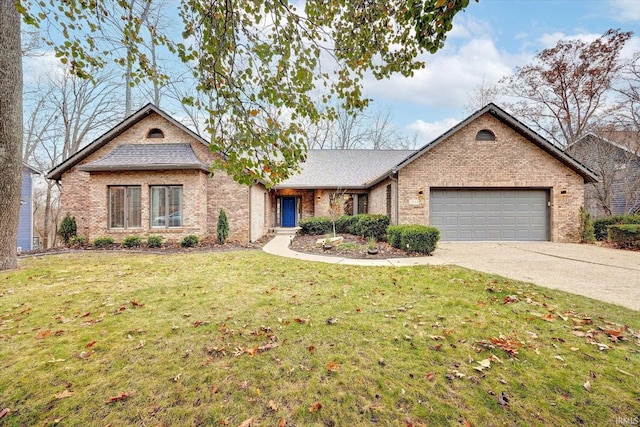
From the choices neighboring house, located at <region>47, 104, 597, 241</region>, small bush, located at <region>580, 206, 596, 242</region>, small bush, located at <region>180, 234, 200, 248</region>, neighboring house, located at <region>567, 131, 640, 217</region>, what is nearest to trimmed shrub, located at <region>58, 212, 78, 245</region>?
neighboring house, located at <region>47, 104, 597, 241</region>

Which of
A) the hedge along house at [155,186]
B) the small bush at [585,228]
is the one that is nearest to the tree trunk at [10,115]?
the hedge along house at [155,186]

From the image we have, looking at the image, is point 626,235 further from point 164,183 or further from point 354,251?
point 164,183

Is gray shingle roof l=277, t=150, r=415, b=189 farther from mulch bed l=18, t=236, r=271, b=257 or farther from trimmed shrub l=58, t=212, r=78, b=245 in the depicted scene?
trimmed shrub l=58, t=212, r=78, b=245

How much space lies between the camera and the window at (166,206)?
11.5 m

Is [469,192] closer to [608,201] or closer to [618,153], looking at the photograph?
[608,201]

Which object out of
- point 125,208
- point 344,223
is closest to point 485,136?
point 344,223

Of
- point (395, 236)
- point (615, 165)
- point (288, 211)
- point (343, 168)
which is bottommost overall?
point (395, 236)

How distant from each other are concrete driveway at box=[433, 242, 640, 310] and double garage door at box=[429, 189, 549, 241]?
3.17 ft

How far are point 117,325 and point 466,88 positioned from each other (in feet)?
90.3

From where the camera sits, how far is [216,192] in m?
12.3

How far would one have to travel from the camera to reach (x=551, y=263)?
287 inches

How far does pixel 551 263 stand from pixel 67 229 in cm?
1770

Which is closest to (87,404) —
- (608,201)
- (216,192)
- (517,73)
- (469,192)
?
(216,192)

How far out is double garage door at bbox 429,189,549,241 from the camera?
38.5 ft
